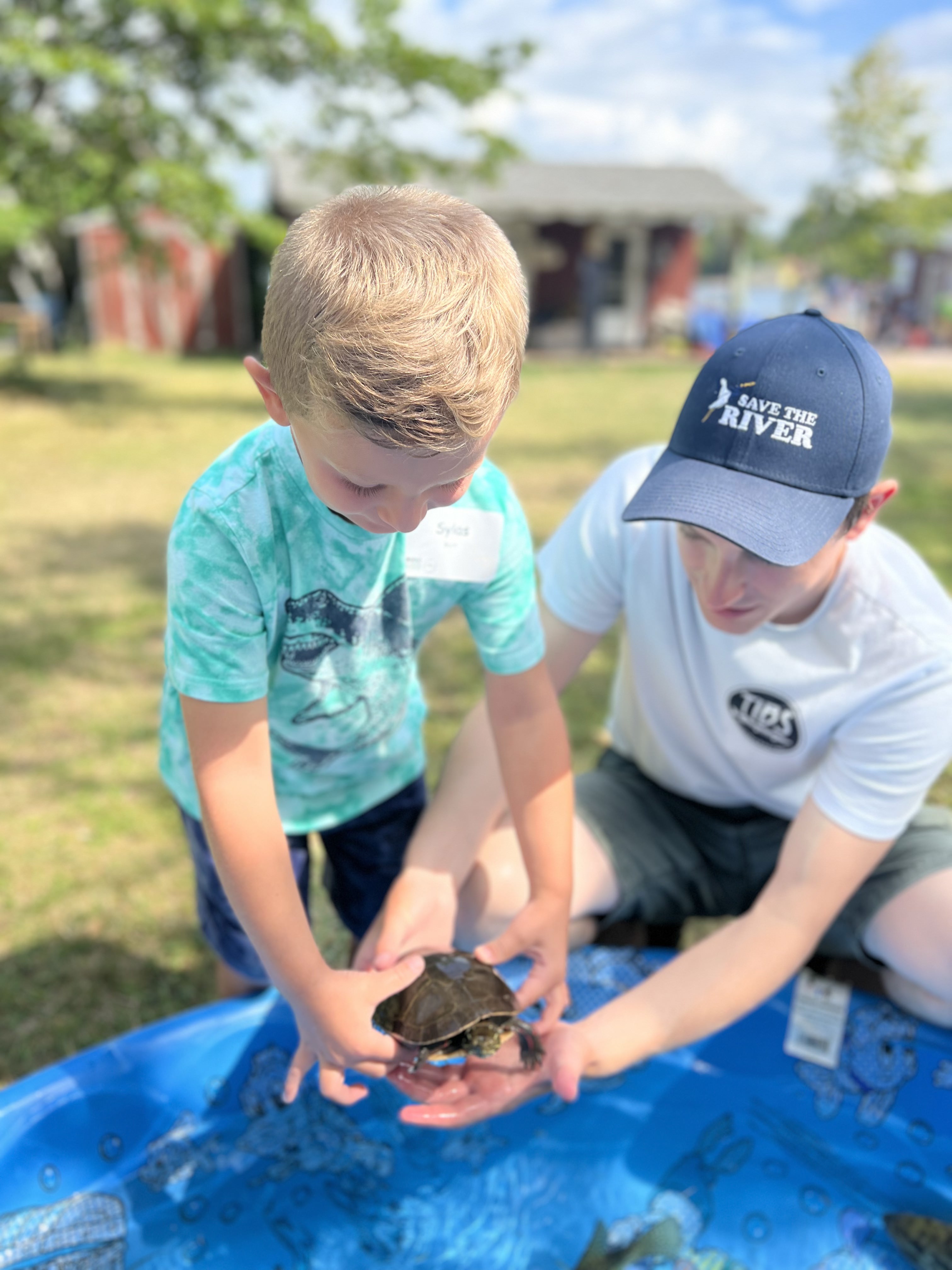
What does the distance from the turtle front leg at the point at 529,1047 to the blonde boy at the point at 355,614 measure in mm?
59

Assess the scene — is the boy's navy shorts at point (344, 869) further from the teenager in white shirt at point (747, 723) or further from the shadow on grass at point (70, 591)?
the shadow on grass at point (70, 591)

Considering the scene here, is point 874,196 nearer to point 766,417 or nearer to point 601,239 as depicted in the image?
point 601,239

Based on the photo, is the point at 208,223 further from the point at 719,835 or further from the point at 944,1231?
the point at 944,1231

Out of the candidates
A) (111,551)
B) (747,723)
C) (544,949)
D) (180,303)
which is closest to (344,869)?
(544,949)

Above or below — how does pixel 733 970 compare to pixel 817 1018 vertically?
above

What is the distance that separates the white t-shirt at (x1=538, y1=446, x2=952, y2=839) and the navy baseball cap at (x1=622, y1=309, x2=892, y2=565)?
28 cm

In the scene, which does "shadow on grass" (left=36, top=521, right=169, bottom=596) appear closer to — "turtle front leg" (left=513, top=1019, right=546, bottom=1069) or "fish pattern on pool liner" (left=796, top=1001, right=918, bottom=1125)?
"turtle front leg" (left=513, top=1019, right=546, bottom=1069)

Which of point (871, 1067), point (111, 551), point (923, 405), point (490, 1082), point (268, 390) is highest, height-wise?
point (268, 390)

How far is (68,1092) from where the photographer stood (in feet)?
6.37

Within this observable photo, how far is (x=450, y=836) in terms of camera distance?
2127 millimetres

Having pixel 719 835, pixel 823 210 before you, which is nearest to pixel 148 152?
pixel 719 835

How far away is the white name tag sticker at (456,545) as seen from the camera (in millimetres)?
1675

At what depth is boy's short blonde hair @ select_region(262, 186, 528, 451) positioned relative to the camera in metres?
1.13

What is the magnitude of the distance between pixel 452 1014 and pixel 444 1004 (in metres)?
0.03
